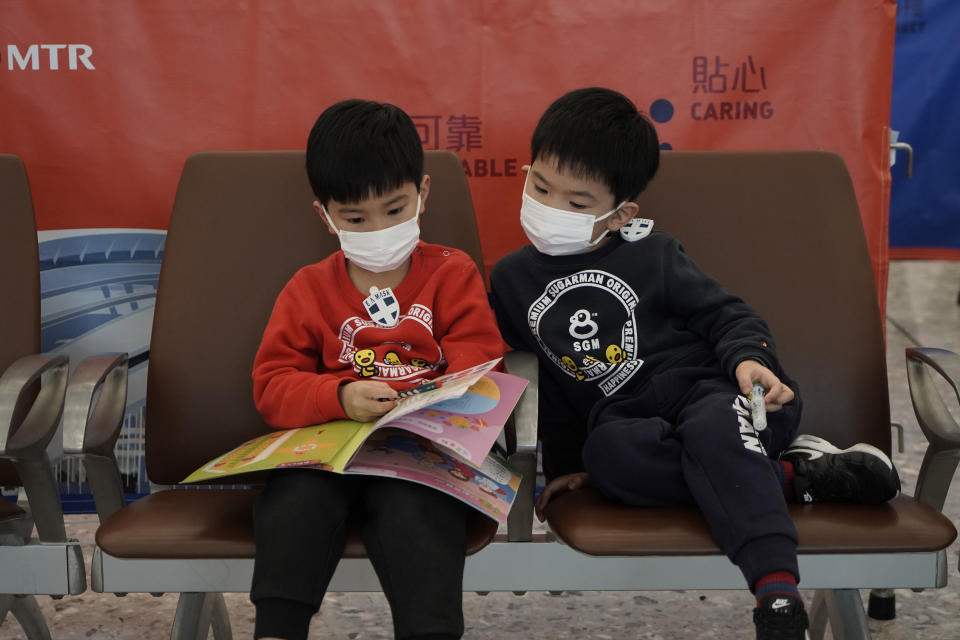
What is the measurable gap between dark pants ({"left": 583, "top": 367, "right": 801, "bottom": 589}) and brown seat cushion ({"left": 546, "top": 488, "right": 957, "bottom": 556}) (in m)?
0.03

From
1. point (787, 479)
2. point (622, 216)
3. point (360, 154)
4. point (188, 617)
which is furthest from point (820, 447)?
point (188, 617)

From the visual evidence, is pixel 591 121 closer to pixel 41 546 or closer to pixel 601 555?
pixel 601 555

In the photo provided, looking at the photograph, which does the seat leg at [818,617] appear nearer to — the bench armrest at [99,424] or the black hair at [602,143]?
the black hair at [602,143]

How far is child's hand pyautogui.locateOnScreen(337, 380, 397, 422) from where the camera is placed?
1.33 m

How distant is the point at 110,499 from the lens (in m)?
1.45

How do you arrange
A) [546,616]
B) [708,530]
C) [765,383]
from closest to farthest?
[708,530] < [765,383] < [546,616]

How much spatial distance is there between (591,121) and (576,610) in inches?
40.8

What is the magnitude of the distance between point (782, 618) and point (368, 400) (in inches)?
23.3

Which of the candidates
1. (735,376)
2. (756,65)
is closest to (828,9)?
(756,65)

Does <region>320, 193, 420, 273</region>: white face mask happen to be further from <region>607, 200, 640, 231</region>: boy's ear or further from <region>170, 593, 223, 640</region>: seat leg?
<region>170, 593, 223, 640</region>: seat leg

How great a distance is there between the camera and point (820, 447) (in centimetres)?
146

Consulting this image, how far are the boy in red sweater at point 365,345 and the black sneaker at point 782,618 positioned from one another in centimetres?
37

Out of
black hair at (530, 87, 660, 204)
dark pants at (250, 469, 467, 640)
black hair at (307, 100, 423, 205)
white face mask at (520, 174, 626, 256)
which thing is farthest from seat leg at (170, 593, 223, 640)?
black hair at (530, 87, 660, 204)

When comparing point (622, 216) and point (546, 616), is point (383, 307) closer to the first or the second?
point (622, 216)
